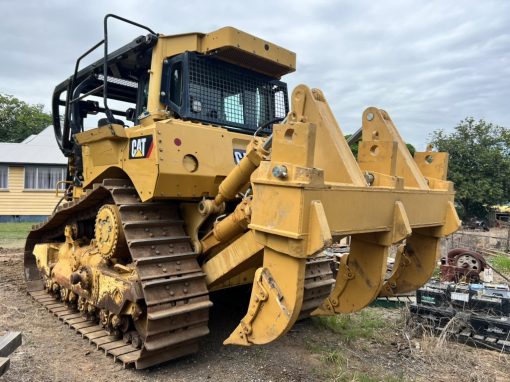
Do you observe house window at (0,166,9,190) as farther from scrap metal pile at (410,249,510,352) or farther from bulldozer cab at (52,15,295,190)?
scrap metal pile at (410,249,510,352)

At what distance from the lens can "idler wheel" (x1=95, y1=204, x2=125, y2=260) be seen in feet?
13.0

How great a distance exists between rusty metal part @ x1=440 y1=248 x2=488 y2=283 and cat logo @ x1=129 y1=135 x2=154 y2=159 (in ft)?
18.2

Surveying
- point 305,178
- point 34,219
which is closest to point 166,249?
point 305,178

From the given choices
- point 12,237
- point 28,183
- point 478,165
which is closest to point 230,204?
point 12,237

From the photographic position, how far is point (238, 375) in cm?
352

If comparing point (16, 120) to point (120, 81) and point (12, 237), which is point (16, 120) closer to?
point (12, 237)

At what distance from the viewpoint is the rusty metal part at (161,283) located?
3.34 metres

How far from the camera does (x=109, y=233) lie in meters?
4.04

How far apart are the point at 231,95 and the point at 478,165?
22960mm

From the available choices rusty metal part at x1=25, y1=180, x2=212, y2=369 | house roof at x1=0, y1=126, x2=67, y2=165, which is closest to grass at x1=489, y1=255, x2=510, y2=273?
rusty metal part at x1=25, y1=180, x2=212, y2=369

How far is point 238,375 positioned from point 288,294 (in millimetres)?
1367

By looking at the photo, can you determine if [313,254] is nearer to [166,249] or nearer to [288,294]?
[288,294]

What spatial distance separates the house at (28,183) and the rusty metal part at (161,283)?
1648 centimetres

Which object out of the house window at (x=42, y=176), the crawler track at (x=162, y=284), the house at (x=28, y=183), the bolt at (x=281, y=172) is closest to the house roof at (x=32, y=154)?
the house at (x=28, y=183)
